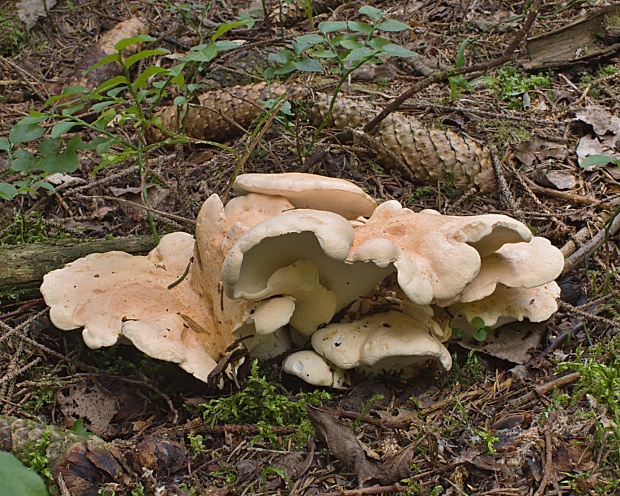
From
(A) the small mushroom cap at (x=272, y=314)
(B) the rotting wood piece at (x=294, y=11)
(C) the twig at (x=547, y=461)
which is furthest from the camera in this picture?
(B) the rotting wood piece at (x=294, y=11)

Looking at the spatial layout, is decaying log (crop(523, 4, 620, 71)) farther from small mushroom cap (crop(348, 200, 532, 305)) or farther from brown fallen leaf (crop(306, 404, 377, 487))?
brown fallen leaf (crop(306, 404, 377, 487))

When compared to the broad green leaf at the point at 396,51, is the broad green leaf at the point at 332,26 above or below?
above

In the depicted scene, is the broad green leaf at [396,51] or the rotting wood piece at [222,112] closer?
the broad green leaf at [396,51]

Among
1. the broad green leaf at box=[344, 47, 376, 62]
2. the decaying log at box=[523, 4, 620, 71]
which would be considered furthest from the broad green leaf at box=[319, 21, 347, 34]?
the decaying log at box=[523, 4, 620, 71]

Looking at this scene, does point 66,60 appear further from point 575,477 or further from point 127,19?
point 575,477

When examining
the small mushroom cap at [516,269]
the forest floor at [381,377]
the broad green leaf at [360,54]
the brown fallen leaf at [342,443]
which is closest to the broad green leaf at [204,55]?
the forest floor at [381,377]

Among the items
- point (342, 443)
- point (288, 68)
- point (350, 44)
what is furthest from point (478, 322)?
point (288, 68)

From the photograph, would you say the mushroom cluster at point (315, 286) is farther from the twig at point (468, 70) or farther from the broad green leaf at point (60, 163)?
the twig at point (468, 70)
